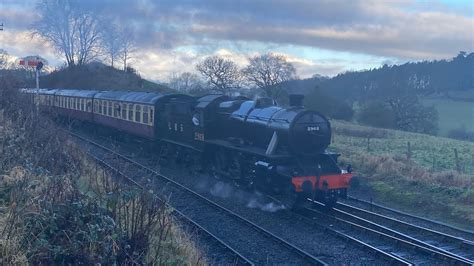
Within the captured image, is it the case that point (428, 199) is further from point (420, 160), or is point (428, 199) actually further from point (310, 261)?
point (420, 160)

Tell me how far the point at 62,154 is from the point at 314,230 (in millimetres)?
6366

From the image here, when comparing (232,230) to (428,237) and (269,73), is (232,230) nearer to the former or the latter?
(428,237)

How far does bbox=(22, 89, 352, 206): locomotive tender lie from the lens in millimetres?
14812

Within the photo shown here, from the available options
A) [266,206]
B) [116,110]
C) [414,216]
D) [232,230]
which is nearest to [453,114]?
[116,110]

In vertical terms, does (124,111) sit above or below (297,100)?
below

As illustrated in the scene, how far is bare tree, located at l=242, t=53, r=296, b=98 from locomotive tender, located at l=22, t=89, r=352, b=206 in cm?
2580

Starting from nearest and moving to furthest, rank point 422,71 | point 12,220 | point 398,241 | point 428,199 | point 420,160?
point 12,220, point 398,241, point 428,199, point 420,160, point 422,71

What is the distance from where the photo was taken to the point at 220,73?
54938mm

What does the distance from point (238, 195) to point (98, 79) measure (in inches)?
1711

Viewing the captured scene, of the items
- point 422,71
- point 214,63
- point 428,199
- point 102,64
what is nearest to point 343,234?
point 428,199

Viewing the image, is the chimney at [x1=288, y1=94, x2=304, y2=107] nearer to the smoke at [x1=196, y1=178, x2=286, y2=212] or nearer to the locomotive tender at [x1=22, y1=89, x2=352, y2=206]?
the locomotive tender at [x1=22, y1=89, x2=352, y2=206]

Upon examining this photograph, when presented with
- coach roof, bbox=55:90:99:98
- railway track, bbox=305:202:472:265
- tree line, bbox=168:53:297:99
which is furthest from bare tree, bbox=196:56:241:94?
railway track, bbox=305:202:472:265

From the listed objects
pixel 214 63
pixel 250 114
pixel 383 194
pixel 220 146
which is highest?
pixel 214 63

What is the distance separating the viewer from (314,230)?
13.1m
